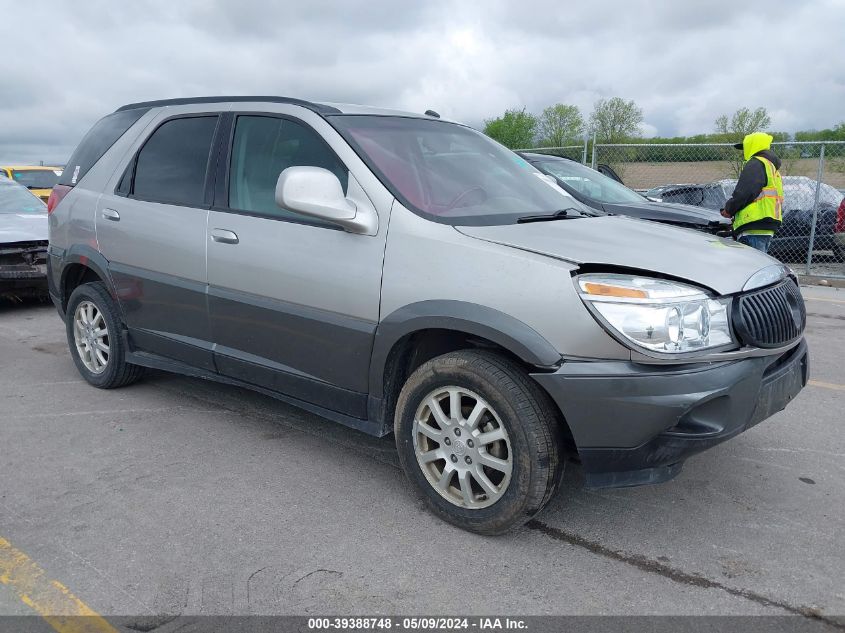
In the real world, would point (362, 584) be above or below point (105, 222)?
below

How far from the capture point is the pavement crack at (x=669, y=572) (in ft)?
8.58

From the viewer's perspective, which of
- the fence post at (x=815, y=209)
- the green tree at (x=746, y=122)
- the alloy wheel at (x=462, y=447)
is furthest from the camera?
the green tree at (x=746, y=122)

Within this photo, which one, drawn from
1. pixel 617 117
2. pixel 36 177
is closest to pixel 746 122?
pixel 617 117

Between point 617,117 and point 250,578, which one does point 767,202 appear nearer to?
point 250,578

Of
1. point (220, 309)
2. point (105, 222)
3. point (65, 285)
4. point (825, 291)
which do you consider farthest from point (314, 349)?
point (825, 291)

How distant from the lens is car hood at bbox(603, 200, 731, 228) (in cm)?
792

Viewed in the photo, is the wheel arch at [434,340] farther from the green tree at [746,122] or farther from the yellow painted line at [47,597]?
the green tree at [746,122]

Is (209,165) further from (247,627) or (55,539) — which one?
(247,627)

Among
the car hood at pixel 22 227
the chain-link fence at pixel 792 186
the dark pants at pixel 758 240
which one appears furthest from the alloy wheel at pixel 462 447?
the chain-link fence at pixel 792 186

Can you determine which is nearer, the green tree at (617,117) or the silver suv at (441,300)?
the silver suv at (441,300)

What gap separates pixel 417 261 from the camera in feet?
10.5

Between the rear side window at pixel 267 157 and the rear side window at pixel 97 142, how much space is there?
1.21m

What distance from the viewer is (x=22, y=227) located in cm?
819

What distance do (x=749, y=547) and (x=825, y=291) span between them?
28.4 ft
